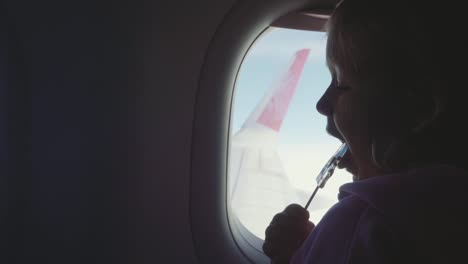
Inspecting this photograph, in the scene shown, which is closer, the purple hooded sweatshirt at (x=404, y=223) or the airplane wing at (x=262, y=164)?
the purple hooded sweatshirt at (x=404, y=223)

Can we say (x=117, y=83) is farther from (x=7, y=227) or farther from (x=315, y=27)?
(x=315, y=27)

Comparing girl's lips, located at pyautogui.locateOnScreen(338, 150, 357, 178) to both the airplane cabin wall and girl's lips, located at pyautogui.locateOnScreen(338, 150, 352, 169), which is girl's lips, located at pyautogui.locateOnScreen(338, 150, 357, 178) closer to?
girl's lips, located at pyautogui.locateOnScreen(338, 150, 352, 169)

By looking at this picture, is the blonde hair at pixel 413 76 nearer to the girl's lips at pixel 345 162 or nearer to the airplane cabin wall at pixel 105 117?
the girl's lips at pixel 345 162

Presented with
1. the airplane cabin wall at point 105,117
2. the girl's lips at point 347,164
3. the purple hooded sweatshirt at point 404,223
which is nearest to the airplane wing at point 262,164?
the airplane cabin wall at point 105,117

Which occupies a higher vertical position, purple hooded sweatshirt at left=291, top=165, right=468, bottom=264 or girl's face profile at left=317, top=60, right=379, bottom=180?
girl's face profile at left=317, top=60, right=379, bottom=180

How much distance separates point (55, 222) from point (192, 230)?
1.41 ft

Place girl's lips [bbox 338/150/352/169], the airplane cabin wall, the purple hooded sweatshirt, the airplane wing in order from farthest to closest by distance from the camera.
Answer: the airplane wing
the airplane cabin wall
girl's lips [bbox 338/150/352/169]
the purple hooded sweatshirt

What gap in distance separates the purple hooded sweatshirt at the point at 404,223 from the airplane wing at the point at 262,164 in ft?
2.25

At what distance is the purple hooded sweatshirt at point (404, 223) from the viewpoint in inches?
16.3

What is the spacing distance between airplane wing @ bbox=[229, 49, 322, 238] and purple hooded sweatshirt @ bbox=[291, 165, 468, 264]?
69 centimetres

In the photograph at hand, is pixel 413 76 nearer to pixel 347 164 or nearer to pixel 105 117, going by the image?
pixel 347 164

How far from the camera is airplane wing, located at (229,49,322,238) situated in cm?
123

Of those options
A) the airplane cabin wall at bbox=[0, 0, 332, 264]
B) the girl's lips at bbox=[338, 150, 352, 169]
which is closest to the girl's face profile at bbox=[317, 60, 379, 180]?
the girl's lips at bbox=[338, 150, 352, 169]

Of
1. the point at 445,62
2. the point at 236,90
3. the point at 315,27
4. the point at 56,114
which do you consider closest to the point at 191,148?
the point at 236,90
